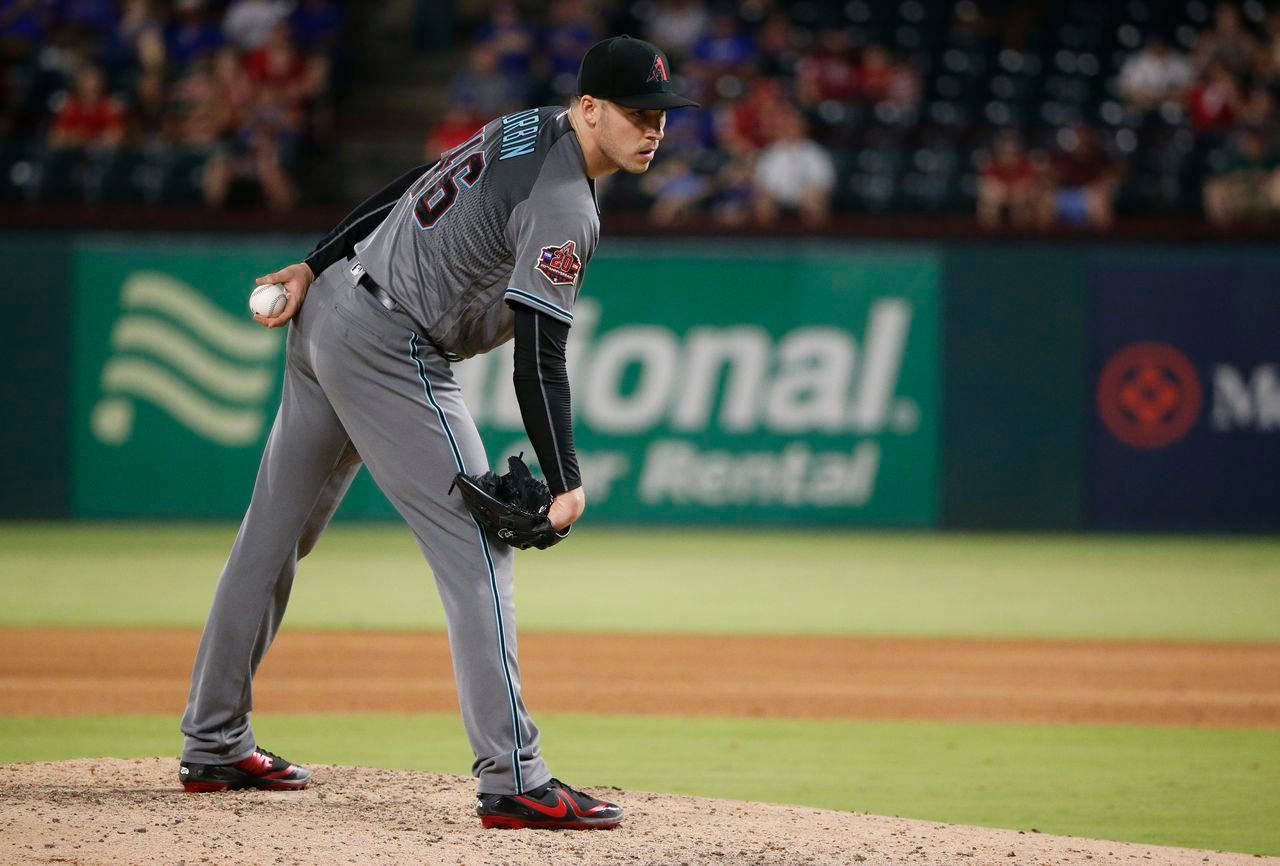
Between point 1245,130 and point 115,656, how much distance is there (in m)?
10.1

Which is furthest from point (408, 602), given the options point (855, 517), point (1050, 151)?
point (1050, 151)

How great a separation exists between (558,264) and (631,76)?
480 mm

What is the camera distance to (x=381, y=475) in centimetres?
420

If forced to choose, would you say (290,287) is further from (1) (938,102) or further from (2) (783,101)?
(1) (938,102)

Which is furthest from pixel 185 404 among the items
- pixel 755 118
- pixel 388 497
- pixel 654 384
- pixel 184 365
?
pixel 388 497

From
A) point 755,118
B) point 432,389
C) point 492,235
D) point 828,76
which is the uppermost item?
point 828,76

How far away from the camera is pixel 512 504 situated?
402 centimetres

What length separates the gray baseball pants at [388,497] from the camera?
4.06 meters

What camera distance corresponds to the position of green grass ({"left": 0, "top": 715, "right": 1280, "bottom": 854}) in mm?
4738

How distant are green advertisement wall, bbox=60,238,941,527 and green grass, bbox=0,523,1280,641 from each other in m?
0.34

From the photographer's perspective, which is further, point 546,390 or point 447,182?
point 447,182

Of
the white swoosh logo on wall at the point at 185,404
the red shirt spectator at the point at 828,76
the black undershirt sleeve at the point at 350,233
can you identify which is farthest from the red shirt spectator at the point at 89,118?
the black undershirt sleeve at the point at 350,233

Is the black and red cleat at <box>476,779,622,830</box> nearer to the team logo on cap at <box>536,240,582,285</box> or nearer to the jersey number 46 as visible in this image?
the team logo on cap at <box>536,240,582,285</box>

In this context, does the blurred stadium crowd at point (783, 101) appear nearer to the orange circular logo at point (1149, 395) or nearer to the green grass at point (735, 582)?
the orange circular logo at point (1149, 395)
